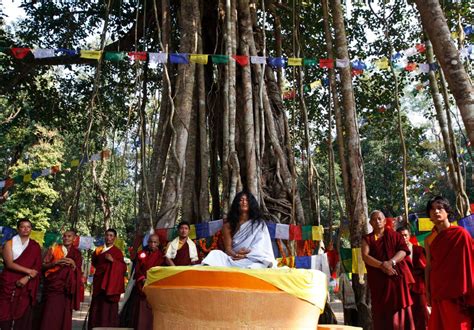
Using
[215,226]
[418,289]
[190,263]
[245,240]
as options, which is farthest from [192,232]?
[418,289]

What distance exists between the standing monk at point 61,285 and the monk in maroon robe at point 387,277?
3315 millimetres

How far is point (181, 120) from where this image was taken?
637cm

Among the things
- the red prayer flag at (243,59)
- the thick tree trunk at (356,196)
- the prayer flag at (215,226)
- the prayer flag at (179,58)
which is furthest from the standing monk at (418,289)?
the prayer flag at (179,58)

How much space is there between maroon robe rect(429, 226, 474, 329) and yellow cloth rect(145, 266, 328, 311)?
127 centimetres

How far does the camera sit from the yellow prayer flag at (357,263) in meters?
5.32

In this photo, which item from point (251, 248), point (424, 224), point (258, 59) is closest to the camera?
point (251, 248)

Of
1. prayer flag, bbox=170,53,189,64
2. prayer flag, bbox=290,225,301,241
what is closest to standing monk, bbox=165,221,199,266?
prayer flag, bbox=290,225,301,241

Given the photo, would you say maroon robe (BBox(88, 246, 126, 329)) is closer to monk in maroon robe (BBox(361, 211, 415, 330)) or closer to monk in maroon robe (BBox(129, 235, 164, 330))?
monk in maroon robe (BBox(129, 235, 164, 330))

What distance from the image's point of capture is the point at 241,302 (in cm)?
236

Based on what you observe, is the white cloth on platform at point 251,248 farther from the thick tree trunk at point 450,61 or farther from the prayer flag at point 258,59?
the prayer flag at point 258,59

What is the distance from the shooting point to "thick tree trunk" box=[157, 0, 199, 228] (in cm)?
599

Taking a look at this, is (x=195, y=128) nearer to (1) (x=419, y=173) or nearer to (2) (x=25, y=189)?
(1) (x=419, y=173)

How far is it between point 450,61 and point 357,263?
2.49 meters

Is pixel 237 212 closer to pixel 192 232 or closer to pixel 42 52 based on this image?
pixel 192 232
